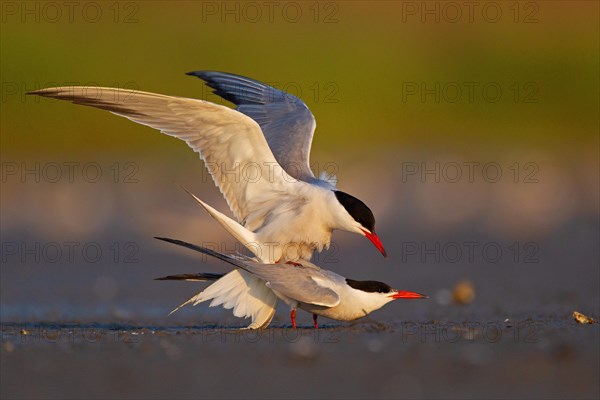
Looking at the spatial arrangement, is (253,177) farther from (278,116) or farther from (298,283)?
(278,116)

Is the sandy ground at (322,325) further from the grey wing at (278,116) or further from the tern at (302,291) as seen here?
the grey wing at (278,116)

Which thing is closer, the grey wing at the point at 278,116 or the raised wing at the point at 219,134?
the raised wing at the point at 219,134

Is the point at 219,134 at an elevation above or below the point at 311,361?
above

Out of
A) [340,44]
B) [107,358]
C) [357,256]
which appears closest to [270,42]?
[340,44]

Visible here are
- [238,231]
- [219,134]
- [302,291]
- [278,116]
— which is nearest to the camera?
[302,291]

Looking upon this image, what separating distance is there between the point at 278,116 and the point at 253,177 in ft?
4.21

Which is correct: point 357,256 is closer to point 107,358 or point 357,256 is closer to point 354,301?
point 354,301

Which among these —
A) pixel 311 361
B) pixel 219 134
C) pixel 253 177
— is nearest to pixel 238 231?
pixel 253 177

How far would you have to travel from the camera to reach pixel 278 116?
8.71 meters

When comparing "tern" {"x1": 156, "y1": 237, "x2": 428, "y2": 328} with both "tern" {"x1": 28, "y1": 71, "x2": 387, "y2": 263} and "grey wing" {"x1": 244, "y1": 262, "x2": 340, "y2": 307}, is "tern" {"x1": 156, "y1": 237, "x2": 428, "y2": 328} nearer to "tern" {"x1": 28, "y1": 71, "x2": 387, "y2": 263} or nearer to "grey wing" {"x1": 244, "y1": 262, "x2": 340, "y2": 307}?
"grey wing" {"x1": 244, "y1": 262, "x2": 340, "y2": 307}

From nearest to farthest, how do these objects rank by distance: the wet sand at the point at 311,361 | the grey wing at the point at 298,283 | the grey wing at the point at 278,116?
1. the wet sand at the point at 311,361
2. the grey wing at the point at 298,283
3. the grey wing at the point at 278,116

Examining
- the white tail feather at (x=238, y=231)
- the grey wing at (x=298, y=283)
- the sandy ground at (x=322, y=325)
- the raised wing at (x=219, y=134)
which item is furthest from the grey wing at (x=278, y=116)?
the sandy ground at (x=322, y=325)

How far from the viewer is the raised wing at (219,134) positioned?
712 centimetres

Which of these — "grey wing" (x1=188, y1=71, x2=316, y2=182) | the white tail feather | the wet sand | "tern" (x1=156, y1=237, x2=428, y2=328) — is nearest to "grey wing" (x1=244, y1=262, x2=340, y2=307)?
"tern" (x1=156, y1=237, x2=428, y2=328)
